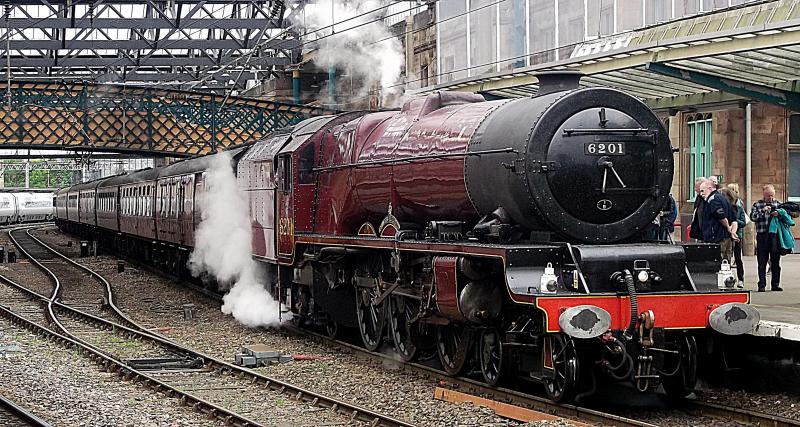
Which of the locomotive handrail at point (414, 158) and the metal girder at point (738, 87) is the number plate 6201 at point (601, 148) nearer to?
the locomotive handrail at point (414, 158)

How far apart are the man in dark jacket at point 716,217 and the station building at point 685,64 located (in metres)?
1.82

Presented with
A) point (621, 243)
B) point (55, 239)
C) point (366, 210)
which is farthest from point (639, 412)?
point (55, 239)

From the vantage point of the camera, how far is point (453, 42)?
26.3 m

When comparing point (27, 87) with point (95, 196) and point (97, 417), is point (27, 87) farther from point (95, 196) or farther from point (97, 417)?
point (97, 417)

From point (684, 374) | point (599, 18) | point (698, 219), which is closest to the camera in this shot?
point (684, 374)

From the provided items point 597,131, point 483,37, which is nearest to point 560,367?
point 597,131

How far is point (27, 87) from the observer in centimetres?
3125

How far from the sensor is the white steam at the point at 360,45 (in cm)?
3362

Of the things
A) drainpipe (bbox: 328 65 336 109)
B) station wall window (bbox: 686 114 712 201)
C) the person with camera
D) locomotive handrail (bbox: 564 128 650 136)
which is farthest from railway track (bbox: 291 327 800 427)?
drainpipe (bbox: 328 65 336 109)

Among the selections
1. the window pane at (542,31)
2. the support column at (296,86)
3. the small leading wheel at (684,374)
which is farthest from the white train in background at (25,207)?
the small leading wheel at (684,374)

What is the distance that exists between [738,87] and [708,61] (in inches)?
36.6

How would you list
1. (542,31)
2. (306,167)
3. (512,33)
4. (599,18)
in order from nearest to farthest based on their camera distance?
(306,167) → (599,18) → (542,31) → (512,33)

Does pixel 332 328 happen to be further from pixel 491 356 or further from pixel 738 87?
pixel 738 87

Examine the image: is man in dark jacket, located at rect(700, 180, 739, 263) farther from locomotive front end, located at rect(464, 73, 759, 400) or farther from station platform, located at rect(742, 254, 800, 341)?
locomotive front end, located at rect(464, 73, 759, 400)
